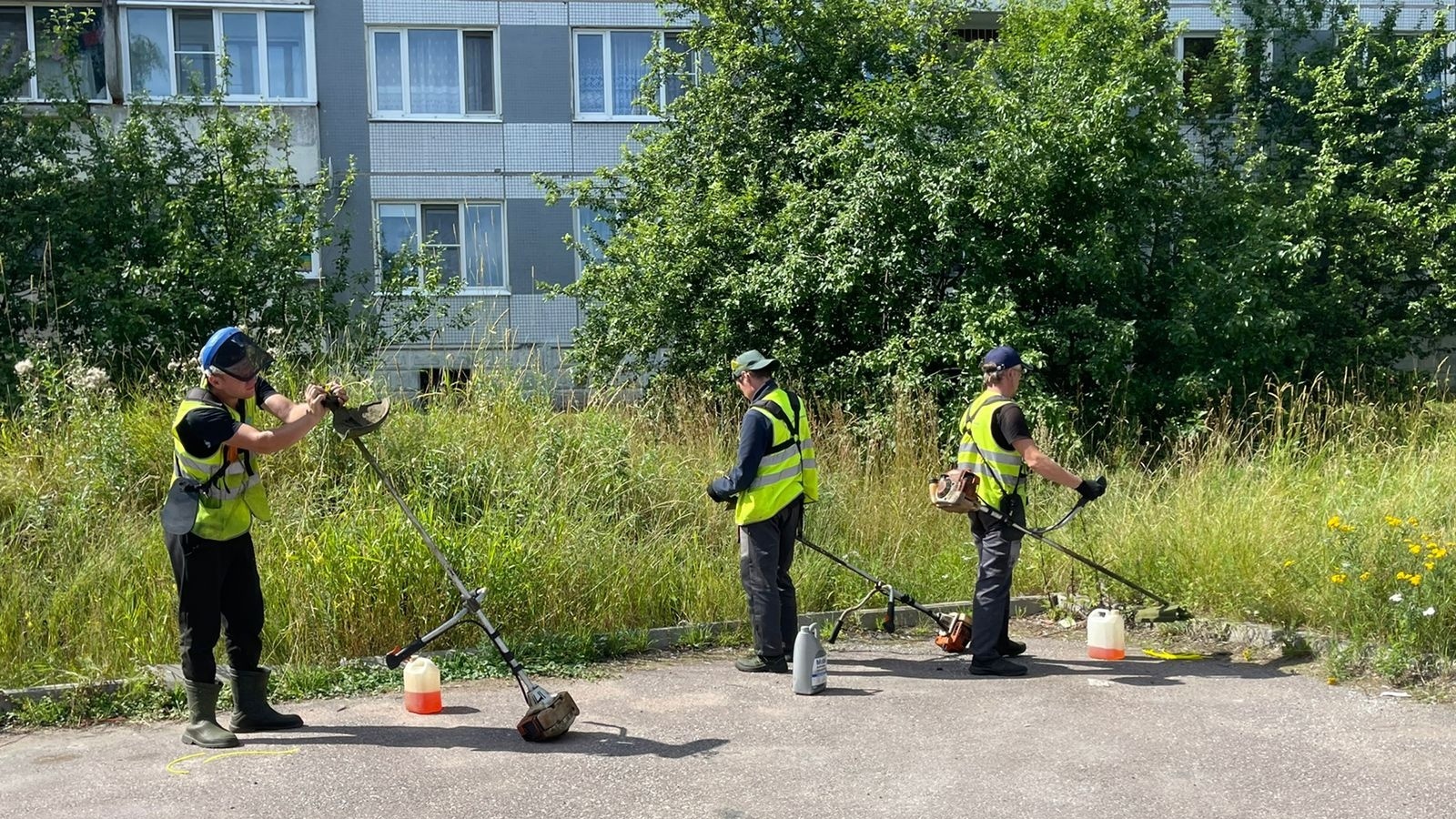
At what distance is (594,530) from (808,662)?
2.22 meters

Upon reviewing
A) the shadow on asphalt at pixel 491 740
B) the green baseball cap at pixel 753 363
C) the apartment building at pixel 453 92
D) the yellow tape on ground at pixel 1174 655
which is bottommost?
the yellow tape on ground at pixel 1174 655

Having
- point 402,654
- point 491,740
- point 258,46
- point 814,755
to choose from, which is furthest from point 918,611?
point 258,46

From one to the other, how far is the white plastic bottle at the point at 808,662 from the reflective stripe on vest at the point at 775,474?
2.44 feet

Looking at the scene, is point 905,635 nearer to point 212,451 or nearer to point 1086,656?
point 1086,656

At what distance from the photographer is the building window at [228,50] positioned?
805 inches

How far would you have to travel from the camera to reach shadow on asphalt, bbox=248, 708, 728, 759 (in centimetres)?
574

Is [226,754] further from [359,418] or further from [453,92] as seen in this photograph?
[453,92]

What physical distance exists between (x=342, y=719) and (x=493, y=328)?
5331 mm

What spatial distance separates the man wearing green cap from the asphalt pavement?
0.28 meters

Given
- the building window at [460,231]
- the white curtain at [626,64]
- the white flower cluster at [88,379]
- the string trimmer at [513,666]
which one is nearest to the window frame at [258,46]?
the building window at [460,231]

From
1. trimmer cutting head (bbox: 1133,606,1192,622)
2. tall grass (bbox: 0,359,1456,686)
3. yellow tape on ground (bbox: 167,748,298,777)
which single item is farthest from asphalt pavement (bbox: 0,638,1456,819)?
trimmer cutting head (bbox: 1133,606,1192,622)

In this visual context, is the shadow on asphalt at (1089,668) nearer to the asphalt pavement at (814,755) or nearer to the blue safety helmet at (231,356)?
the asphalt pavement at (814,755)

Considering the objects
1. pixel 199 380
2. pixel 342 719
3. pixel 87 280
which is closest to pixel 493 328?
pixel 199 380

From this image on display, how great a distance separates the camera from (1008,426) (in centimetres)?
699
